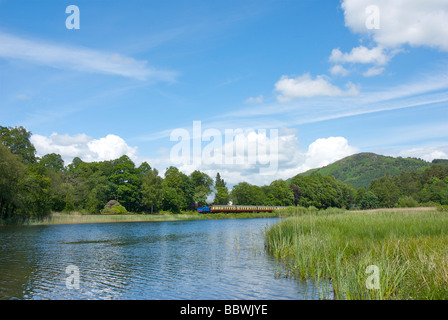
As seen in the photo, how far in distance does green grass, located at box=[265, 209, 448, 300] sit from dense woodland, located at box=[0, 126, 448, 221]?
41.0 m

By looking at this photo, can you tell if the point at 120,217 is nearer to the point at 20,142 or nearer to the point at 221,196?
the point at 20,142

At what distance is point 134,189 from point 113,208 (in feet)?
32.7

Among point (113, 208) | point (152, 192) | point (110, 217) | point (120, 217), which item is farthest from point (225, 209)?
point (110, 217)

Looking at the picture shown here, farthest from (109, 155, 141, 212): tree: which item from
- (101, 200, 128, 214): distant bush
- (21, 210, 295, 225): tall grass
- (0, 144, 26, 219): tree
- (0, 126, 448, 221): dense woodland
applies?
(0, 144, 26, 219): tree

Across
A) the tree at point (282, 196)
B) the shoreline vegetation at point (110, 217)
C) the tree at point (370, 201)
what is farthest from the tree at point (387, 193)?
the shoreline vegetation at point (110, 217)

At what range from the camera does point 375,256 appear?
1156 centimetres

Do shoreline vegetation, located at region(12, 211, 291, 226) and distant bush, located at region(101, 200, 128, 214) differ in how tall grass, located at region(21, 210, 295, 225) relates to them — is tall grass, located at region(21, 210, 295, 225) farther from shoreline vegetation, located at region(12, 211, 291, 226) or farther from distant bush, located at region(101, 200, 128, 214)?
distant bush, located at region(101, 200, 128, 214)

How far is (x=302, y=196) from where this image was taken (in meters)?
125

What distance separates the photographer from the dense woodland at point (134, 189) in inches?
1921

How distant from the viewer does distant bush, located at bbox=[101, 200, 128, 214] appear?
73.6 meters

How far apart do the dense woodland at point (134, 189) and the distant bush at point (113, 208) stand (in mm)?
2313

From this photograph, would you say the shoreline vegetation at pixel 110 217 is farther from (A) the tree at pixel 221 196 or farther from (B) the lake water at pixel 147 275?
(A) the tree at pixel 221 196

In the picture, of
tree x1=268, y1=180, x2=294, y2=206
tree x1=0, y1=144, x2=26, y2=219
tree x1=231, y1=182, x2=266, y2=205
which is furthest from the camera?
tree x1=231, y1=182, x2=266, y2=205

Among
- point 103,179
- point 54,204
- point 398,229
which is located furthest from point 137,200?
point 398,229
